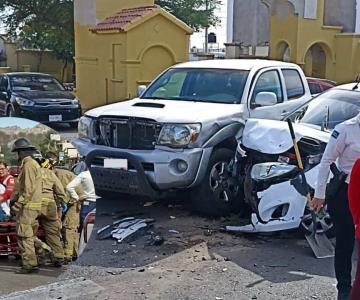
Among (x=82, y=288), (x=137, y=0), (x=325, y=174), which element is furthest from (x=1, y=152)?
(x=137, y=0)

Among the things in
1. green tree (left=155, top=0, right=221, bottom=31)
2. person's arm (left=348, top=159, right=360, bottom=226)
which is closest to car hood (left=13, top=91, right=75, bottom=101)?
person's arm (left=348, top=159, right=360, bottom=226)

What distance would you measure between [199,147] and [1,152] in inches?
87.8

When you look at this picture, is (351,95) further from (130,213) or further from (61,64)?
(61,64)

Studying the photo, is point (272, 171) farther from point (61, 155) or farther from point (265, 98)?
point (61, 155)

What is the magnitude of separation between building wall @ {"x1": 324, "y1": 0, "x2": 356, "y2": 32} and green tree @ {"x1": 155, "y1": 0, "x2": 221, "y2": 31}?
852 centimetres

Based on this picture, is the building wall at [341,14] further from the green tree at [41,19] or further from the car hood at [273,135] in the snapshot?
the car hood at [273,135]

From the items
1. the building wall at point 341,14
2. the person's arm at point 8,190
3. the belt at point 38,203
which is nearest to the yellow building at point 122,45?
the building wall at point 341,14

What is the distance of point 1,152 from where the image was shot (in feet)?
20.4

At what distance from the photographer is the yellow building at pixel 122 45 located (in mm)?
15633

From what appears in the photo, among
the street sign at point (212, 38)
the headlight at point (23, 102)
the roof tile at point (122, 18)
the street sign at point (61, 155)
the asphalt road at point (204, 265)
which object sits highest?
the roof tile at point (122, 18)

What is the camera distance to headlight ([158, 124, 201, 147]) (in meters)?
7.15

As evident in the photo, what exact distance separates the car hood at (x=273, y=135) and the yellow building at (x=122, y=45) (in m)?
8.92

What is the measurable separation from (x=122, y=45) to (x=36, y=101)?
8.45 ft

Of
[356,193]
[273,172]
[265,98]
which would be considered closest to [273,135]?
[273,172]
